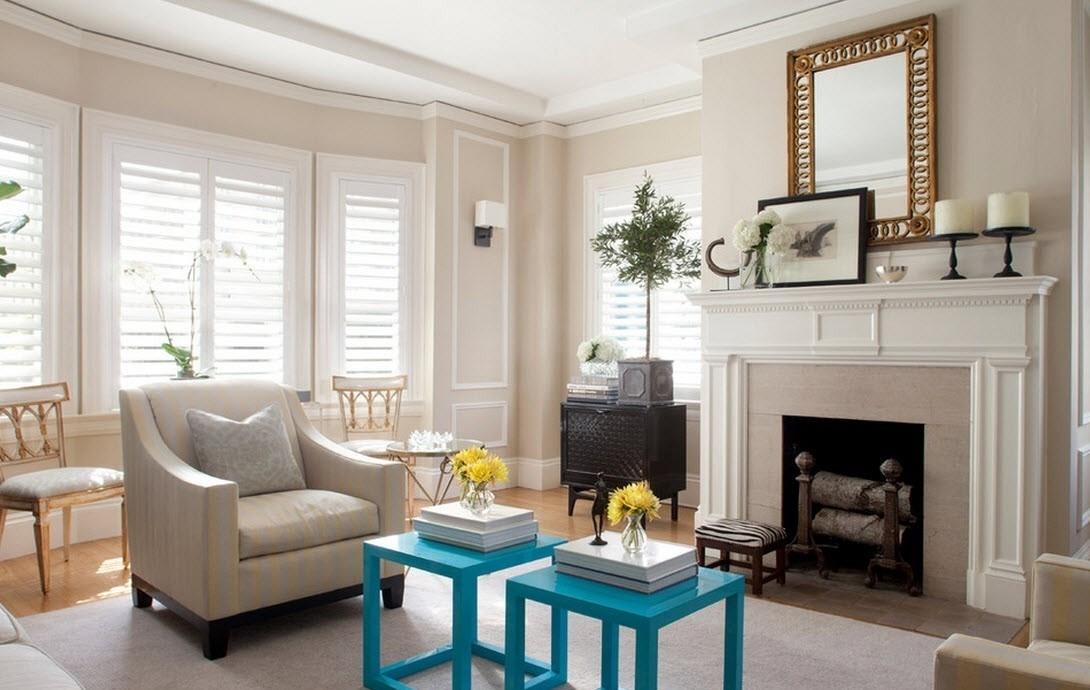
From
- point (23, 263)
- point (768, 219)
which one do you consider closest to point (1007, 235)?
point (768, 219)

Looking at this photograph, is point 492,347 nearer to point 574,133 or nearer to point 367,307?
point 367,307

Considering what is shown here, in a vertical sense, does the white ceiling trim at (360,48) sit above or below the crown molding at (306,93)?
above

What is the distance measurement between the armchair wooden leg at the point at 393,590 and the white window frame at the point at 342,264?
2.36 metres

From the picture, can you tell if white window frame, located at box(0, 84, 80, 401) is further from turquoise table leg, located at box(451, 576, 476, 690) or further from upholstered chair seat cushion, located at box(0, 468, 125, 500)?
turquoise table leg, located at box(451, 576, 476, 690)

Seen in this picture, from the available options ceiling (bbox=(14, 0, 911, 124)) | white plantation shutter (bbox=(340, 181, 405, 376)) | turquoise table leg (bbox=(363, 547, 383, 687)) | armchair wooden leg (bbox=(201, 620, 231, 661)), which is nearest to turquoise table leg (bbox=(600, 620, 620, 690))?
turquoise table leg (bbox=(363, 547, 383, 687))

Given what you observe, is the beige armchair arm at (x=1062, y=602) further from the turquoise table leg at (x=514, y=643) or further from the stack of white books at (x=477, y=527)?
the stack of white books at (x=477, y=527)

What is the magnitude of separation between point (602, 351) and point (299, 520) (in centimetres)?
273

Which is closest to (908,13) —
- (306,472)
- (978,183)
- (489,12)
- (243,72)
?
(978,183)

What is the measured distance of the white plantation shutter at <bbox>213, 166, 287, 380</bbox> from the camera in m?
Answer: 5.20

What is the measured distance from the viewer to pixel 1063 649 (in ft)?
6.72

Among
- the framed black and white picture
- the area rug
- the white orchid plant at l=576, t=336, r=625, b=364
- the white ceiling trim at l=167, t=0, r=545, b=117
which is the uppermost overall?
the white ceiling trim at l=167, t=0, r=545, b=117

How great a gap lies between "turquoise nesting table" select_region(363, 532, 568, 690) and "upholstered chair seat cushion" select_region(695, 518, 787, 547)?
122 centimetres

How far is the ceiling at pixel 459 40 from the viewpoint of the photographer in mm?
4379

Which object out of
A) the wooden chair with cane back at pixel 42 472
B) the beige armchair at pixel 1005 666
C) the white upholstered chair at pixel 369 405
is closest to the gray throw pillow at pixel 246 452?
the wooden chair with cane back at pixel 42 472
